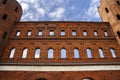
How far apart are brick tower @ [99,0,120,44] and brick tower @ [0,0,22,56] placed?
14350 mm

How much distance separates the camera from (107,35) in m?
23.3

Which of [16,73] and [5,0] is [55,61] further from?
[5,0]

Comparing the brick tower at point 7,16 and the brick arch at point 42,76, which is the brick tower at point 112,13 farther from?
the brick tower at point 7,16

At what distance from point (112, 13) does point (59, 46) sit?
10092 mm

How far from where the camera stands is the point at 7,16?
76.0 ft

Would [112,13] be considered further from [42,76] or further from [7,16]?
[7,16]

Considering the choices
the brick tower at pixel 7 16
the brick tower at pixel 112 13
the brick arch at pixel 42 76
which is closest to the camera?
the brick arch at pixel 42 76

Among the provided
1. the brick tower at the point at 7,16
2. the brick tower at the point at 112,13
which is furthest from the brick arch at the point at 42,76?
the brick tower at the point at 112,13

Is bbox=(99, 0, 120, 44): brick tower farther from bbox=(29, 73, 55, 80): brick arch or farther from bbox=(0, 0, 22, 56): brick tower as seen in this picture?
bbox=(0, 0, 22, 56): brick tower

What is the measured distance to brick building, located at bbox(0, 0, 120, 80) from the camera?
18641 millimetres

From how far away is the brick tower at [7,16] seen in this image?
21.2m

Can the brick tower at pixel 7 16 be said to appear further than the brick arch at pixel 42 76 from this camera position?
Yes

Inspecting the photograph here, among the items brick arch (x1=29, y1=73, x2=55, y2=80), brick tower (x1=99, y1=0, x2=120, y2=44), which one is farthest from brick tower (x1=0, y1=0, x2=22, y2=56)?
brick tower (x1=99, y1=0, x2=120, y2=44)

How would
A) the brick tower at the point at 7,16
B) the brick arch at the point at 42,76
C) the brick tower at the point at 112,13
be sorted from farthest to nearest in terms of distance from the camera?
the brick tower at the point at 112,13 < the brick tower at the point at 7,16 < the brick arch at the point at 42,76
